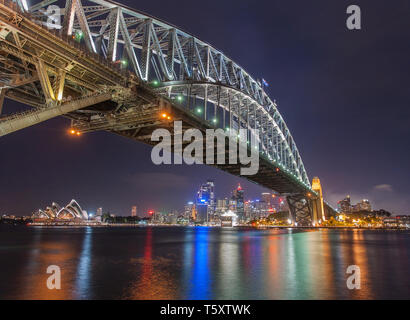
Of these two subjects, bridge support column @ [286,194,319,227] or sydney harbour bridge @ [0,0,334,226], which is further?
bridge support column @ [286,194,319,227]

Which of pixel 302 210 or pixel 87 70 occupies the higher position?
pixel 87 70

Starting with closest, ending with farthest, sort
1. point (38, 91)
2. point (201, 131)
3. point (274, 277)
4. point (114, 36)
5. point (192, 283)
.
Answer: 1. point (192, 283)
2. point (274, 277)
3. point (114, 36)
4. point (38, 91)
5. point (201, 131)

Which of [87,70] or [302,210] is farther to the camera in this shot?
[302,210]

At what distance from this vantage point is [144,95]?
2208 centimetres

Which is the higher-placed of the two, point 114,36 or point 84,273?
point 114,36

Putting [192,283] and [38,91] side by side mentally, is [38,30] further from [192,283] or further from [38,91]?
[192,283]

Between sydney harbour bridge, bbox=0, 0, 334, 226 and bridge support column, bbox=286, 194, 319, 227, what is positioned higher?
sydney harbour bridge, bbox=0, 0, 334, 226

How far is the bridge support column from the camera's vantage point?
91394mm

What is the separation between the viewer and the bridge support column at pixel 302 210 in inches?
3598

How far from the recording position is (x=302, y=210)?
98.6m

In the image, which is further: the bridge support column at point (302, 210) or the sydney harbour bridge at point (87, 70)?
the bridge support column at point (302, 210)

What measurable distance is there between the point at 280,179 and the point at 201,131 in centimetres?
3803

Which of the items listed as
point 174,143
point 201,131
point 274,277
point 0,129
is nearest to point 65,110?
point 0,129

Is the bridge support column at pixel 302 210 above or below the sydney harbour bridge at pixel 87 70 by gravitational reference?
below
